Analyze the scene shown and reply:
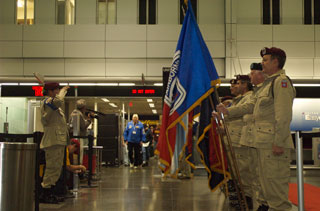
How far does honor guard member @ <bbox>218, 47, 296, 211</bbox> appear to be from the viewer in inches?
161

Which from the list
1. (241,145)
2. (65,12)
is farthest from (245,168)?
(65,12)

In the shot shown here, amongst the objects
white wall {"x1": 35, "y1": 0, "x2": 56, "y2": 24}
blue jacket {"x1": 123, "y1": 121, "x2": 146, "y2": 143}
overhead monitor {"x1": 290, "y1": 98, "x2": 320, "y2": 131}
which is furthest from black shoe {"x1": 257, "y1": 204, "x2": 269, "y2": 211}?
white wall {"x1": 35, "y1": 0, "x2": 56, "y2": 24}

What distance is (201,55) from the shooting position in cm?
487

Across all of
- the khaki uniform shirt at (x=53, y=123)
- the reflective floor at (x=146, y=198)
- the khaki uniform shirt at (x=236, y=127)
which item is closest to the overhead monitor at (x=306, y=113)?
the reflective floor at (x=146, y=198)

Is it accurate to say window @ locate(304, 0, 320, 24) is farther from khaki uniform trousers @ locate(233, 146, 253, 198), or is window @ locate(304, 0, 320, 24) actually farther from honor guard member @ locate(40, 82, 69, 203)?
honor guard member @ locate(40, 82, 69, 203)

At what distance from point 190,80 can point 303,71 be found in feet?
42.8

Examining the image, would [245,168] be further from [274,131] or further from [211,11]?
[211,11]

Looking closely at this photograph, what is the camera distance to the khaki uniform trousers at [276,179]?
4113 millimetres

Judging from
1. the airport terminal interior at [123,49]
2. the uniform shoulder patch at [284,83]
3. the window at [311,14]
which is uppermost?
the window at [311,14]

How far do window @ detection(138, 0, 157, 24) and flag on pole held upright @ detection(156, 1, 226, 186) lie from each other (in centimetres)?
1261

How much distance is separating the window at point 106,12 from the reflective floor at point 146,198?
9700 millimetres

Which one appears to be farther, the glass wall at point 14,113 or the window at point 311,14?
the window at point 311,14

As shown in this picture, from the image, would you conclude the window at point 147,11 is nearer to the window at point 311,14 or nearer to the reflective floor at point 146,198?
the window at point 311,14

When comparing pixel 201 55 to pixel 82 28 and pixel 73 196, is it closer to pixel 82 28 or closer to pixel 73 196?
pixel 73 196
